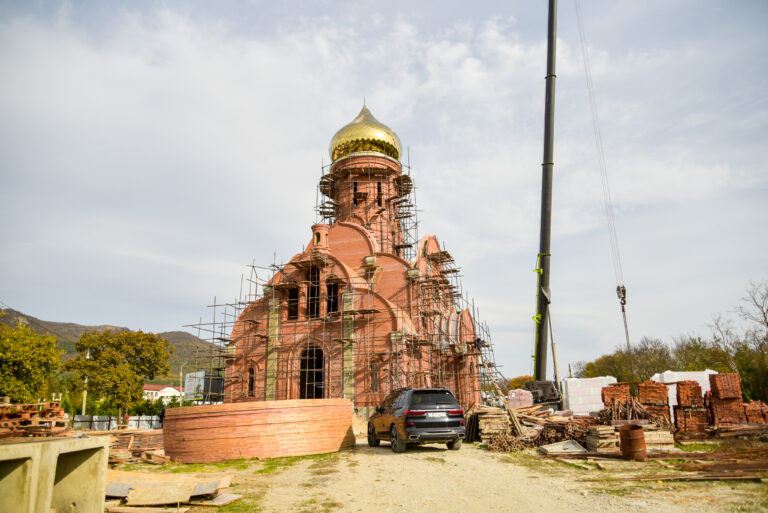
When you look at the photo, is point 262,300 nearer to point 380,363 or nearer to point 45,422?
point 380,363

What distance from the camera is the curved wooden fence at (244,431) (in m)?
11.7

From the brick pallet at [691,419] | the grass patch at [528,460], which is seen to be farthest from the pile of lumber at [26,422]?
the brick pallet at [691,419]

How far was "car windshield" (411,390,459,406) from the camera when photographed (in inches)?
470

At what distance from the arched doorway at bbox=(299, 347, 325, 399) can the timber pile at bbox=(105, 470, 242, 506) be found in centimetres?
1678

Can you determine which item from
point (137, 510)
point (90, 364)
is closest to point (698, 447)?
point (137, 510)

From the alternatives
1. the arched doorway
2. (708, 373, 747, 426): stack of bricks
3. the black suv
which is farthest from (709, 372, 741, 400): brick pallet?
the arched doorway

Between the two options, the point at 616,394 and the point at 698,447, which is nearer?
the point at 698,447

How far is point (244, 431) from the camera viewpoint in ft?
38.7

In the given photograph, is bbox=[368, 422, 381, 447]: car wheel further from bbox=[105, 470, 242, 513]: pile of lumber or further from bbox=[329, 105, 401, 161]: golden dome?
bbox=[329, 105, 401, 161]: golden dome

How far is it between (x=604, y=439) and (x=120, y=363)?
81.4 ft

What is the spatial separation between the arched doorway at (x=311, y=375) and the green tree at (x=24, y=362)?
11.0 m

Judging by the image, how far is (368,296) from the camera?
24.2 meters

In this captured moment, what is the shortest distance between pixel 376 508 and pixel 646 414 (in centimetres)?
1000

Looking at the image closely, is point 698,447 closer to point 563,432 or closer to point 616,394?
point 616,394
